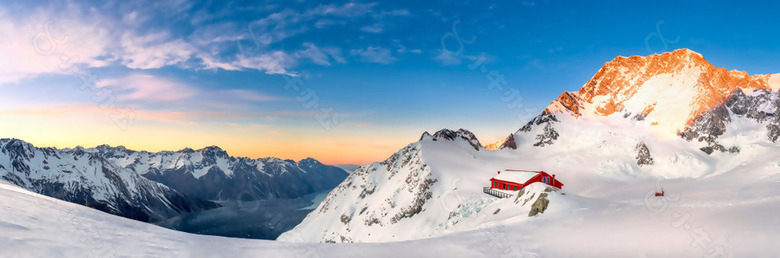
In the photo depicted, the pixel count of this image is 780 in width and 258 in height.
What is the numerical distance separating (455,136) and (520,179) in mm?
95029

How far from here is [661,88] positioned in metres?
160

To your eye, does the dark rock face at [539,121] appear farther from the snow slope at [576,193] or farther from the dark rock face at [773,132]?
the dark rock face at [773,132]

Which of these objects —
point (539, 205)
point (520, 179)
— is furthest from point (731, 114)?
point (539, 205)

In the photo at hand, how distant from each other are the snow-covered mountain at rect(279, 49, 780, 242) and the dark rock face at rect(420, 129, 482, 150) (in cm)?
51

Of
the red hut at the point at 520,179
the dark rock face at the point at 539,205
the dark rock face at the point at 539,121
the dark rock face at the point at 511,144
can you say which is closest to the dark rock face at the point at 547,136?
the dark rock face at the point at 539,121

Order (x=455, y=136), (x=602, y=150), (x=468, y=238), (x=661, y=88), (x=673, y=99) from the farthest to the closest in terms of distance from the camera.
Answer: (x=455, y=136) < (x=661, y=88) < (x=673, y=99) < (x=602, y=150) < (x=468, y=238)

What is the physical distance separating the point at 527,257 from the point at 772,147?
14937 cm

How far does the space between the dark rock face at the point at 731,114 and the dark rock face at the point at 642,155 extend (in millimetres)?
19974

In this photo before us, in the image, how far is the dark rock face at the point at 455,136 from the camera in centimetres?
16400

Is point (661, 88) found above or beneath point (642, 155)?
above

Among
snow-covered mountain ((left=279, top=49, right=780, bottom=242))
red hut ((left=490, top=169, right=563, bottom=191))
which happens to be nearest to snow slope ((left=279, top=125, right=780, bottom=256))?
snow-covered mountain ((left=279, top=49, right=780, bottom=242))

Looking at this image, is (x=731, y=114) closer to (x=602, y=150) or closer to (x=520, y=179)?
(x=602, y=150)

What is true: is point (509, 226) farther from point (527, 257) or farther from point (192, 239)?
point (192, 239)

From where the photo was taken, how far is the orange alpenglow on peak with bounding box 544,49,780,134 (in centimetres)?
14488
